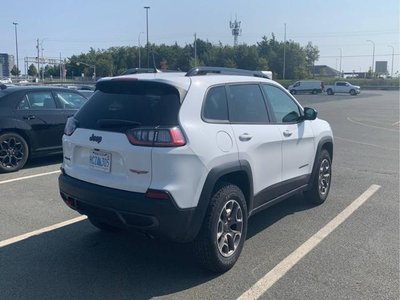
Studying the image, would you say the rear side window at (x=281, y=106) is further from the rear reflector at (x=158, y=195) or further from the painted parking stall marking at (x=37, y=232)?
the painted parking stall marking at (x=37, y=232)

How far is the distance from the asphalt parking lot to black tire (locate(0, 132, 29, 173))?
1.64 m

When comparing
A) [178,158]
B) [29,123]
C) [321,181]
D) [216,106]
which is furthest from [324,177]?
[29,123]

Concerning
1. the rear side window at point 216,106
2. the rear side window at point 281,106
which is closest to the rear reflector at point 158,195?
the rear side window at point 216,106

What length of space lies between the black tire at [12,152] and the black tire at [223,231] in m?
5.40

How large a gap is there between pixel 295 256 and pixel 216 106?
1671mm

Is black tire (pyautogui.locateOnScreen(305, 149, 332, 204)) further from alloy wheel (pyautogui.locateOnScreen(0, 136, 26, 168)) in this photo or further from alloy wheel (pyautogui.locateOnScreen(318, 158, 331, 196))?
alloy wheel (pyautogui.locateOnScreen(0, 136, 26, 168))

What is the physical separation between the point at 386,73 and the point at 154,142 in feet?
439

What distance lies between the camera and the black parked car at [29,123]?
7.97 metres

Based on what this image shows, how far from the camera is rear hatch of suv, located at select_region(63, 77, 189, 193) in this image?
355 centimetres

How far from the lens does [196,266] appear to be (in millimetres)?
4082

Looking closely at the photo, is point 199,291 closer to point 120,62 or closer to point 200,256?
point 200,256

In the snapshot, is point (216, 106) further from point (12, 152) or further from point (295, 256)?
point (12, 152)

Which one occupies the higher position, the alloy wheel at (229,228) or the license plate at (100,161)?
the license plate at (100,161)

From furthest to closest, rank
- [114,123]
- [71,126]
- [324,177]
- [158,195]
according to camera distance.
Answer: [324,177], [71,126], [114,123], [158,195]
